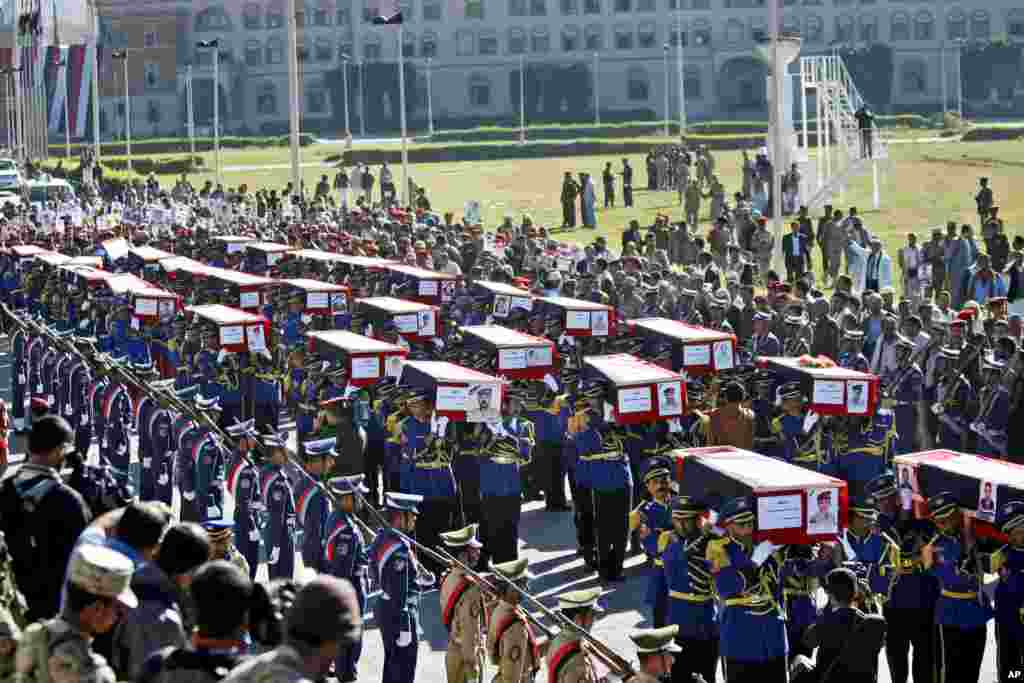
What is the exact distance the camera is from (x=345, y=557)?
1239 centimetres

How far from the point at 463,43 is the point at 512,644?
104m

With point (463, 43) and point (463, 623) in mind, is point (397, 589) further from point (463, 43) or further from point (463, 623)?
point (463, 43)

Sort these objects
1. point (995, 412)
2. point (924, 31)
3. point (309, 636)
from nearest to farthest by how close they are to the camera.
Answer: point (309, 636) → point (995, 412) → point (924, 31)

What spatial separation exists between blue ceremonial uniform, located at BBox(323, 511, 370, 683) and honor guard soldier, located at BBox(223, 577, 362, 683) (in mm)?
6392

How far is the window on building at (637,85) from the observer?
11194cm

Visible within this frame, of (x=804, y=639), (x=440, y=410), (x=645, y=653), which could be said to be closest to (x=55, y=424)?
(x=645, y=653)

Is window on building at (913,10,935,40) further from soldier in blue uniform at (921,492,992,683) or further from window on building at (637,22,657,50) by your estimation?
soldier in blue uniform at (921,492,992,683)

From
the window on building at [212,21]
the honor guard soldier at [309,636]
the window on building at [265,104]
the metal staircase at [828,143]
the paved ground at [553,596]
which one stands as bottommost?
the paved ground at [553,596]

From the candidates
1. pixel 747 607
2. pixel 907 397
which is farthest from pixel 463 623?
pixel 907 397

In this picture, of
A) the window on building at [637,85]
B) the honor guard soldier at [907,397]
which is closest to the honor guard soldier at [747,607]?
the honor guard soldier at [907,397]

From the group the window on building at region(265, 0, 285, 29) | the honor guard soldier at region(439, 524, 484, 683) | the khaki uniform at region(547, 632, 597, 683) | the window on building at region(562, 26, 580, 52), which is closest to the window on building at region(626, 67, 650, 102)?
the window on building at region(562, 26, 580, 52)

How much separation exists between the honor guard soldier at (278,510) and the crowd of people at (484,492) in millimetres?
24

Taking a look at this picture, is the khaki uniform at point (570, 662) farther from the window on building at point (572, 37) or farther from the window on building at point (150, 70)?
the window on building at point (150, 70)

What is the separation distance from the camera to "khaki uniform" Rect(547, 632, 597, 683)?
988 cm
